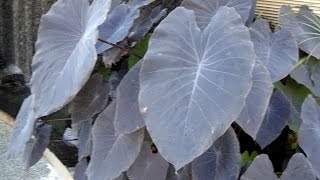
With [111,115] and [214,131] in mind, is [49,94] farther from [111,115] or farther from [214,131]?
[214,131]

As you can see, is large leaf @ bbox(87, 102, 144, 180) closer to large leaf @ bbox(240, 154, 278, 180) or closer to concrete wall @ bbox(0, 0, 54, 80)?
large leaf @ bbox(240, 154, 278, 180)

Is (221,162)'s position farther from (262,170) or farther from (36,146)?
(36,146)

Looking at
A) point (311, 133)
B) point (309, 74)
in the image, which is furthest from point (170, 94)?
point (309, 74)

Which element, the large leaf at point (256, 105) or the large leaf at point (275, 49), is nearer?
the large leaf at point (256, 105)

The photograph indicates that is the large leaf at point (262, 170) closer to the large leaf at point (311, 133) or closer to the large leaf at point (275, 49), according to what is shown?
the large leaf at point (311, 133)

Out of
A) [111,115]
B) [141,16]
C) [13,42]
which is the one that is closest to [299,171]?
[111,115]

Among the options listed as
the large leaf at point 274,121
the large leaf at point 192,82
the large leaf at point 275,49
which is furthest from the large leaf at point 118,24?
the large leaf at point 274,121
